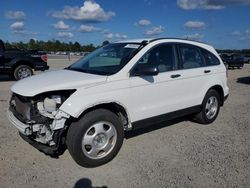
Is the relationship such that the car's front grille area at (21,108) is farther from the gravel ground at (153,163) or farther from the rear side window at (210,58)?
the rear side window at (210,58)

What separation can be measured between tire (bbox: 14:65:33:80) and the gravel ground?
24.9 feet

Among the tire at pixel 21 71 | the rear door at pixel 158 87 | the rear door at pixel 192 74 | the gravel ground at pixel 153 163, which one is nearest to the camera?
the gravel ground at pixel 153 163

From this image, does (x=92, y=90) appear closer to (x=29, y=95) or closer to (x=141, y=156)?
(x=29, y=95)

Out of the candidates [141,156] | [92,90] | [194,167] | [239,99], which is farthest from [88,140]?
[239,99]

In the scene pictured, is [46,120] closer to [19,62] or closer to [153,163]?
[153,163]

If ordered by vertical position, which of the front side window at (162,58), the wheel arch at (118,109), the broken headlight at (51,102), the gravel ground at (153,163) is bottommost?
the gravel ground at (153,163)

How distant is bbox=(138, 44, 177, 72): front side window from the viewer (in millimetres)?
5080

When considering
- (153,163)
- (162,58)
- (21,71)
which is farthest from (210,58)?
(21,71)

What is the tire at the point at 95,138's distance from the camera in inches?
159

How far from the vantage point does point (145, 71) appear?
4547 mm

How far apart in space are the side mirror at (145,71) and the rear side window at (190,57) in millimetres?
1293

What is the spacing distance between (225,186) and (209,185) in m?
0.20

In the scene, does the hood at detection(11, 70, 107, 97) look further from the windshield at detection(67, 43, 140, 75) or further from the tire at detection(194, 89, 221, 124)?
the tire at detection(194, 89, 221, 124)

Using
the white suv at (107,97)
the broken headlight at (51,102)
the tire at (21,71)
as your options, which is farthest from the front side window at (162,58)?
the tire at (21,71)
